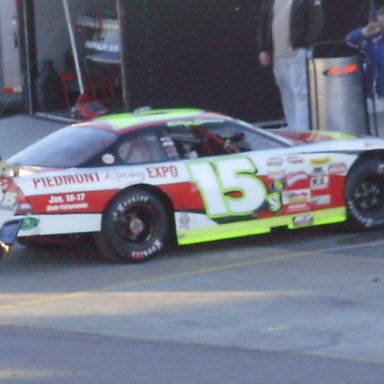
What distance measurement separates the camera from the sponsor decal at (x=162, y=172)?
36.0ft

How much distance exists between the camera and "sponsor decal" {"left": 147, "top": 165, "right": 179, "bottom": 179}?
432 inches

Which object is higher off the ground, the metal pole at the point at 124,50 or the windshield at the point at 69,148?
the metal pole at the point at 124,50

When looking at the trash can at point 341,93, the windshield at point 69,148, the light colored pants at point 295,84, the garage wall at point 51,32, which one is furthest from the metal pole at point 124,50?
the windshield at point 69,148

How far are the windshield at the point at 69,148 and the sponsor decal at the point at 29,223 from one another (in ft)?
2.09

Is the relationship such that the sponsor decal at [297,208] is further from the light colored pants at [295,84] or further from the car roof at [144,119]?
the light colored pants at [295,84]

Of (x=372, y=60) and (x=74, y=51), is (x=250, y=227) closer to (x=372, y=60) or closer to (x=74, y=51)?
(x=372, y=60)

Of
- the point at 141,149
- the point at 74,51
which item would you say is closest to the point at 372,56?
the point at 74,51

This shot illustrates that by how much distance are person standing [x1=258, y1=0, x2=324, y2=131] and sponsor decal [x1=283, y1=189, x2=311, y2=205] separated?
375 centimetres

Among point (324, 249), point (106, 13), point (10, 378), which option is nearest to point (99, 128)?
point (324, 249)

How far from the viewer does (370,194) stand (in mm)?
12008

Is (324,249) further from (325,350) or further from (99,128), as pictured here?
(325,350)

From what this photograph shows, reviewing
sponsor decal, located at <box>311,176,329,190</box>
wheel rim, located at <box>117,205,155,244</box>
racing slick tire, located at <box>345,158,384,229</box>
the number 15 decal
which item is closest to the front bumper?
wheel rim, located at <box>117,205,155,244</box>

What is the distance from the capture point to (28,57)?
18.9 meters

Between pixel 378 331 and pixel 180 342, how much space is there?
4.38ft
